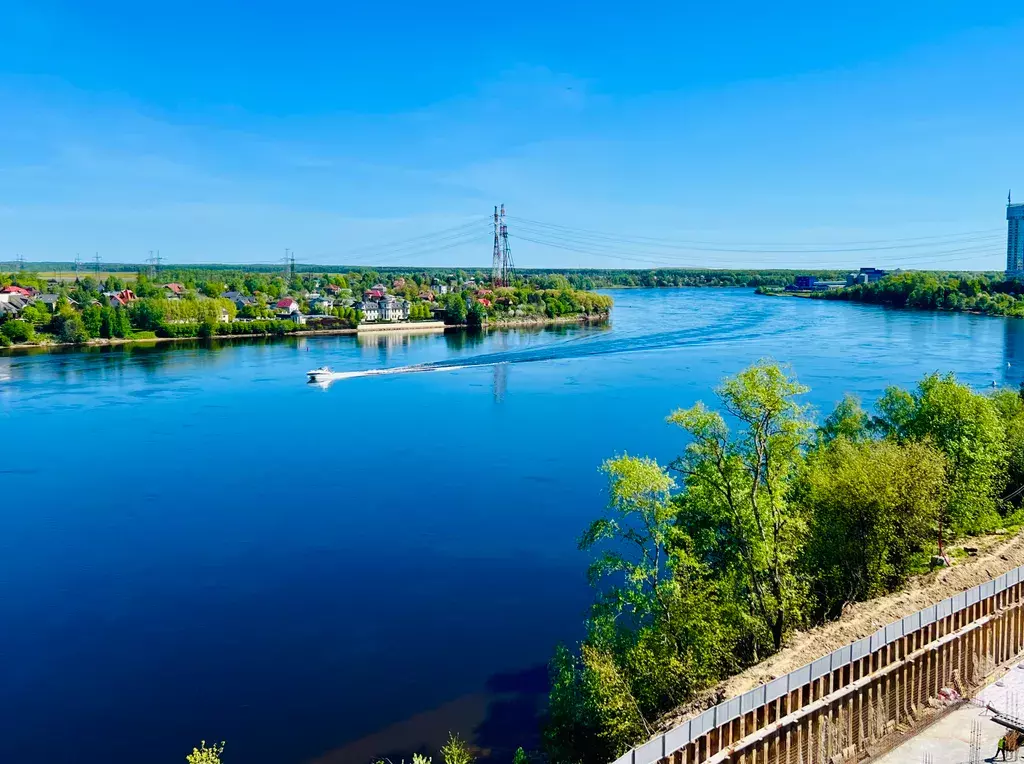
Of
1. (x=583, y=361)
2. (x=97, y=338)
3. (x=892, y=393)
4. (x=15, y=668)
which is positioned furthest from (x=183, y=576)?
(x=97, y=338)

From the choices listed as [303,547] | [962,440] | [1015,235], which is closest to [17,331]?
[303,547]

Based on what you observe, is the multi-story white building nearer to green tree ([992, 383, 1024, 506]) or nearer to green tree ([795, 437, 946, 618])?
green tree ([992, 383, 1024, 506])

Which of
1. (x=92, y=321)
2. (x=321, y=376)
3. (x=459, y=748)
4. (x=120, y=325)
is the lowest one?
(x=459, y=748)

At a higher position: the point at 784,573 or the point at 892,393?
the point at 892,393

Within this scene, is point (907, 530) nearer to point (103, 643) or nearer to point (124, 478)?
point (103, 643)

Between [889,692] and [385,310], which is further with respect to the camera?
[385,310]

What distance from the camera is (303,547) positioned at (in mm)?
16062

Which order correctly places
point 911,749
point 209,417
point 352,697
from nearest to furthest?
1. point 911,749
2. point 352,697
3. point 209,417

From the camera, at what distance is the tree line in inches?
335

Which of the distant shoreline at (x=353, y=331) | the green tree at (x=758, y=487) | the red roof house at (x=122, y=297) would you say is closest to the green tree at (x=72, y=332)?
the distant shoreline at (x=353, y=331)

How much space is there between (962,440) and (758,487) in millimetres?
4792

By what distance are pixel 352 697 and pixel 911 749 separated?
650 centimetres

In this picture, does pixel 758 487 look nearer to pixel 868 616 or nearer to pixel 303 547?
pixel 868 616

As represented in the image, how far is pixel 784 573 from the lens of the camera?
9883mm
